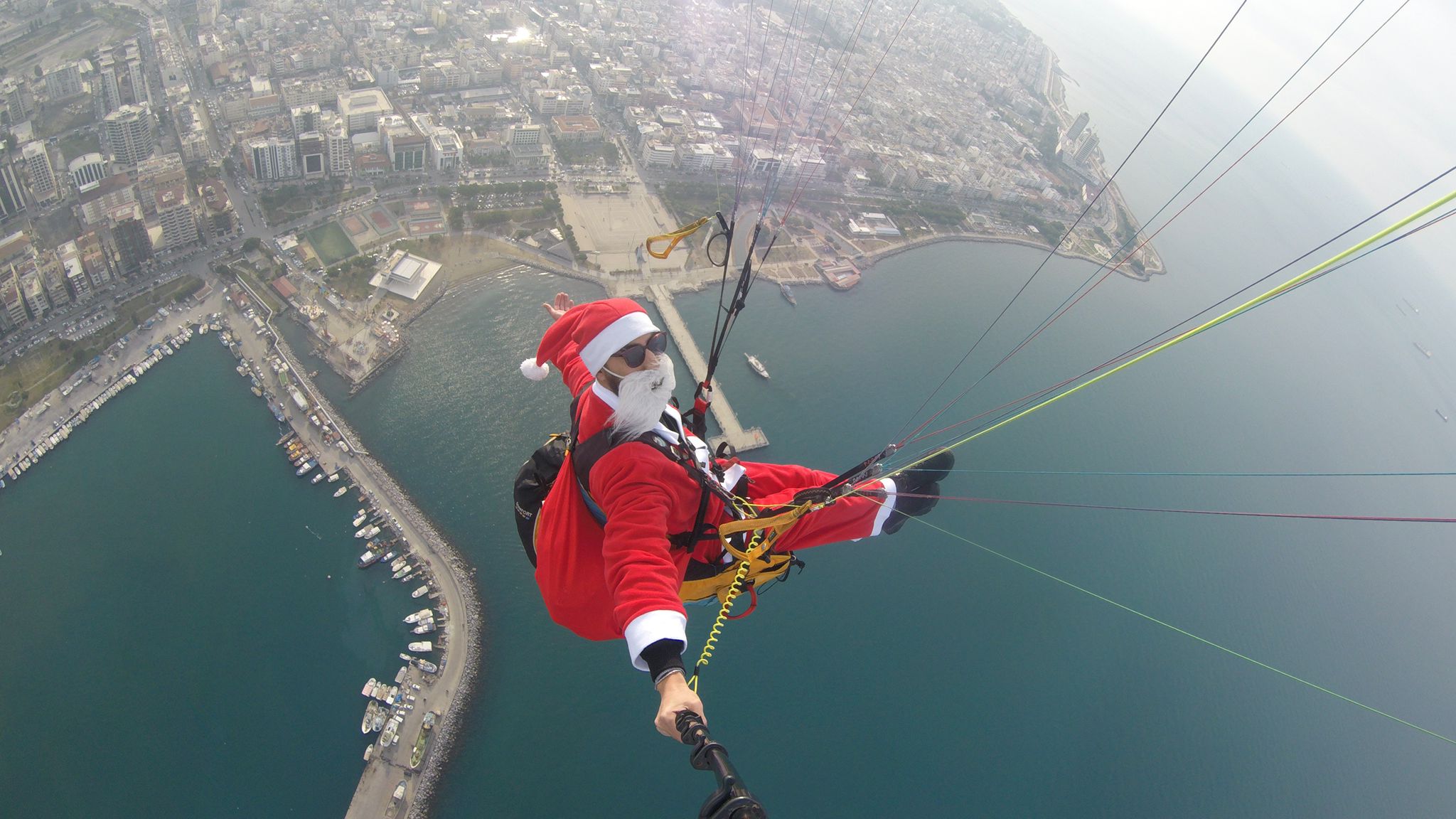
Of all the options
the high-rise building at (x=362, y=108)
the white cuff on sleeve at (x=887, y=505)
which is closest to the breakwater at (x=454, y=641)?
the white cuff on sleeve at (x=887, y=505)

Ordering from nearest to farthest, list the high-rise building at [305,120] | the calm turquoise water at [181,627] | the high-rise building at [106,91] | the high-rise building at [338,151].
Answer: the calm turquoise water at [181,627], the high-rise building at [338,151], the high-rise building at [305,120], the high-rise building at [106,91]

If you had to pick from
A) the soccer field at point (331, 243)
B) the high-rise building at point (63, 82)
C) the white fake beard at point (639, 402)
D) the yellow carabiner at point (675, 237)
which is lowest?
the high-rise building at point (63, 82)

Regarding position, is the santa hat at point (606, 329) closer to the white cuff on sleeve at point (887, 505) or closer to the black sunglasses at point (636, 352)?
the black sunglasses at point (636, 352)

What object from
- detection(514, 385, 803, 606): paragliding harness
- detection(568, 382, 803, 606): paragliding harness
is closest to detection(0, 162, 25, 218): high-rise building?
detection(514, 385, 803, 606): paragliding harness

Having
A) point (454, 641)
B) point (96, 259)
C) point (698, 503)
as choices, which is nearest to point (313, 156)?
point (96, 259)

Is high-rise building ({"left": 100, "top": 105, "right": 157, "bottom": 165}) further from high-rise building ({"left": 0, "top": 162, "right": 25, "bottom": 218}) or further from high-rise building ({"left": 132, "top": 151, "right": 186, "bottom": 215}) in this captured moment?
high-rise building ({"left": 0, "top": 162, "right": 25, "bottom": 218})

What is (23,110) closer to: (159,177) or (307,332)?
(159,177)
